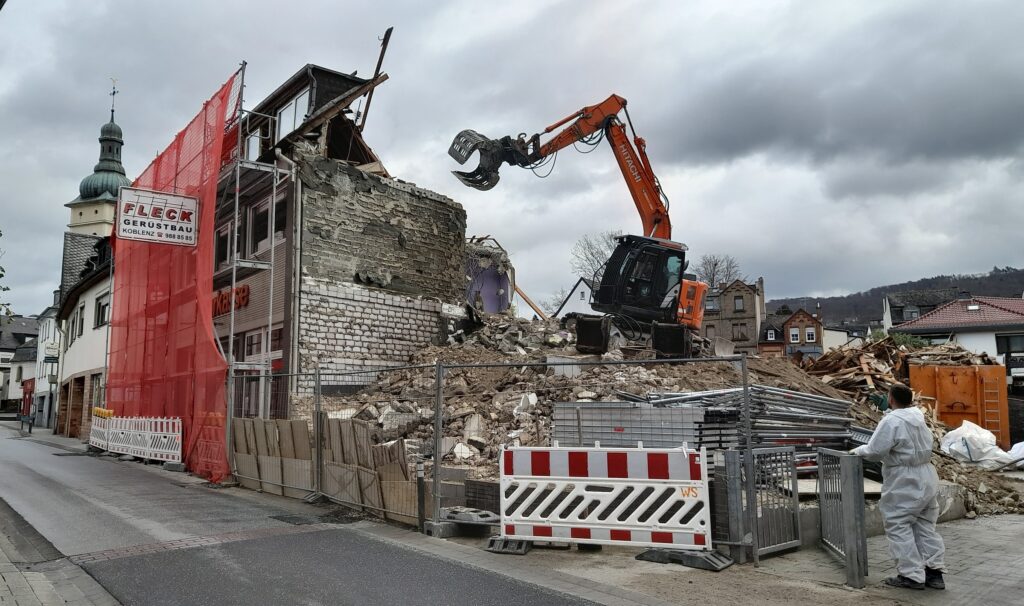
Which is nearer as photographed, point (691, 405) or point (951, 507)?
point (691, 405)

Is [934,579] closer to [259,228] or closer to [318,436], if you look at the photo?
[318,436]

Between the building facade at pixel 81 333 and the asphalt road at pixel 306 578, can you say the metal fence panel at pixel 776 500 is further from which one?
the building facade at pixel 81 333

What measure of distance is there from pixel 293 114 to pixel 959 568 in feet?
60.8

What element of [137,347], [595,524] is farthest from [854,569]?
[137,347]

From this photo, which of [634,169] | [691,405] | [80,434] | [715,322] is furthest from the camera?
[715,322]

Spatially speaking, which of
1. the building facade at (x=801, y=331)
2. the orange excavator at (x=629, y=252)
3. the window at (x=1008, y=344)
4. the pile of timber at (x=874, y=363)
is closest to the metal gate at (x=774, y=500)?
the orange excavator at (x=629, y=252)

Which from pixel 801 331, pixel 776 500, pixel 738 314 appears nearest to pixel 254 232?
pixel 776 500

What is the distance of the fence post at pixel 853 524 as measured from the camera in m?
6.00

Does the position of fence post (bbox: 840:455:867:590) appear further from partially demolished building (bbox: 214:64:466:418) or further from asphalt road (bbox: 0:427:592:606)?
partially demolished building (bbox: 214:64:466:418)

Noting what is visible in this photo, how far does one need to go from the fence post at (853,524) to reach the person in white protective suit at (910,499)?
0.20 metres

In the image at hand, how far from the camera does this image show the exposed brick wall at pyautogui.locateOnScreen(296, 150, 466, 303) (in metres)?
18.1

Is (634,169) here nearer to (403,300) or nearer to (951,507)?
(403,300)

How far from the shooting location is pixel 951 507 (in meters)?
9.09

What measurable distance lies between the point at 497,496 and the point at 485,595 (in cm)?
272
